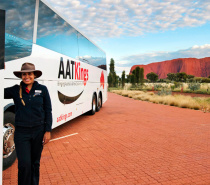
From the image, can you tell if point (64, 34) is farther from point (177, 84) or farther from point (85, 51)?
point (177, 84)

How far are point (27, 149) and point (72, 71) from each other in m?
5.75

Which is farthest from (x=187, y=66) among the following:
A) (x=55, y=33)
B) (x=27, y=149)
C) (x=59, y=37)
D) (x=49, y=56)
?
(x=27, y=149)

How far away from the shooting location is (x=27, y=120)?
3082 millimetres

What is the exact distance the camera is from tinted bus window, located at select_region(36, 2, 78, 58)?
20.2 ft

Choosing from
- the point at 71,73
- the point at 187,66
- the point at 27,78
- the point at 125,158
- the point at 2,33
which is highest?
the point at 187,66

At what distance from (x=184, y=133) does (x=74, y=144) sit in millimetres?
4160

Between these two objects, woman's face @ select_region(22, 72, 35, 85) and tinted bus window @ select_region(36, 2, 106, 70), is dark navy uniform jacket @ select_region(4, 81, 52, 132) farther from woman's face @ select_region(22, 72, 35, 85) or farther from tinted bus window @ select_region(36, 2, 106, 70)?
tinted bus window @ select_region(36, 2, 106, 70)

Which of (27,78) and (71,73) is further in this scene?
(71,73)

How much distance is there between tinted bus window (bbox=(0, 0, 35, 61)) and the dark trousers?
1925 mm

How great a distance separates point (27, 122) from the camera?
10.1 feet

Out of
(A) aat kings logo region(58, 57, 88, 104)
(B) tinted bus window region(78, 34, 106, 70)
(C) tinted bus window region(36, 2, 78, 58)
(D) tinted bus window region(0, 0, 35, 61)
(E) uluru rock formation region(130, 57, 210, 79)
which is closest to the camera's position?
(D) tinted bus window region(0, 0, 35, 61)

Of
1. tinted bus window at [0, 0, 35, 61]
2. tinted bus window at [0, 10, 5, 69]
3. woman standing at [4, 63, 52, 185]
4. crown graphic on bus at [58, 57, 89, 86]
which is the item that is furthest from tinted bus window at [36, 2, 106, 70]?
tinted bus window at [0, 10, 5, 69]

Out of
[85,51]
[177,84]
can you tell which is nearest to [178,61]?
[177,84]

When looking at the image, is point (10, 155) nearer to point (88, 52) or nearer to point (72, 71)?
point (72, 71)
